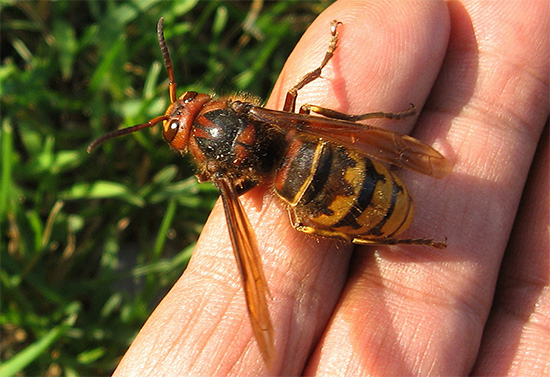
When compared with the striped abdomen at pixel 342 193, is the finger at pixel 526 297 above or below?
below

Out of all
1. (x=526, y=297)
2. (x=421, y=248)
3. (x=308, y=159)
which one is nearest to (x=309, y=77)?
(x=308, y=159)

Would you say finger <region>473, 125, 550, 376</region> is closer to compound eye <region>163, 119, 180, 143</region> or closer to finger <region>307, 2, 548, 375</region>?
finger <region>307, 2, 548, 375</region>

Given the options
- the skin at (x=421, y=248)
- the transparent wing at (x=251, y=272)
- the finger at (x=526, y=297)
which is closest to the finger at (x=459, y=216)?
the skin at (x=421, y=248)

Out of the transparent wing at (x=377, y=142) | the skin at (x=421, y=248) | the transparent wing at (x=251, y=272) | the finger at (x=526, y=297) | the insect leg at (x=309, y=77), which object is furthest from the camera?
the insect leg at (x=309, y=77)

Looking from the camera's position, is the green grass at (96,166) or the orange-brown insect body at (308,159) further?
the green grass at (96,166)

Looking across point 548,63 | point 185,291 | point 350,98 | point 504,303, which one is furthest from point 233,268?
point 548,63

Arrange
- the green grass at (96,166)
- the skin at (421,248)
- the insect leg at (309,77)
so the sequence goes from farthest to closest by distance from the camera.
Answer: the green grass at (96,166), the insect leg at (309,77), the skin at (421,248)

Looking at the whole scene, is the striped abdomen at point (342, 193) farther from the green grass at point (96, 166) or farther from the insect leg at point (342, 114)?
the green grass at point (96, 166)

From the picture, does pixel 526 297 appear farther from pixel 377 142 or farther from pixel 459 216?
pixel 377 142
